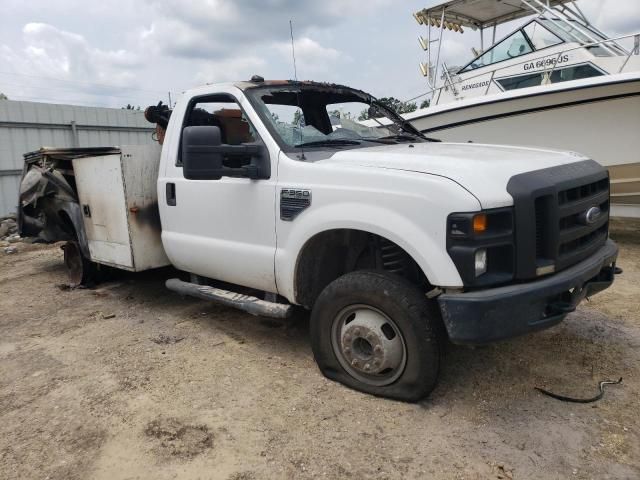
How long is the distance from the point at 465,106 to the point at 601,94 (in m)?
1.77

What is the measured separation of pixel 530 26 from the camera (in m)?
7.81

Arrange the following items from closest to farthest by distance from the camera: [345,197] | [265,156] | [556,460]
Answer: [556,460]
[345,197]
[265,156]

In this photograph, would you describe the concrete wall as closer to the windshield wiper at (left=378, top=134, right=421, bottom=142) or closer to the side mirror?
the side mirror

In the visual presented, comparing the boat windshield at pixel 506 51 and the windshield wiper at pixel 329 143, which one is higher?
the boat windshield at pixel 506 51

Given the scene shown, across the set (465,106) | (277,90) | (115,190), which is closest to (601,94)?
(465,106)

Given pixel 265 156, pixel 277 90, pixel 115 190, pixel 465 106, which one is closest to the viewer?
pixel 265 156

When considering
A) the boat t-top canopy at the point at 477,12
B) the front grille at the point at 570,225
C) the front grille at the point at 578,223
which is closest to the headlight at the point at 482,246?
the front grille at the point at 570,225

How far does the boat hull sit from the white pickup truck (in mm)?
3137

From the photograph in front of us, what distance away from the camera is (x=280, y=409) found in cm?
304

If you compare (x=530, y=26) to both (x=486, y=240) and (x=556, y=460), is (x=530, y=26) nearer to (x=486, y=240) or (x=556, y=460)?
(x=486, y=240)

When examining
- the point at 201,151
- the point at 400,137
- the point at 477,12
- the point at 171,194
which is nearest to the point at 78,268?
the point at 171,194

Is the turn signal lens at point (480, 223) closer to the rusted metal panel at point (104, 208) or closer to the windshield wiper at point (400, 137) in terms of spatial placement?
the windshield wiper at point (400, 137)

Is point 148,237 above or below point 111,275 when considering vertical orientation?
above

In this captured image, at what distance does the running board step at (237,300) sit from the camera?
3.54 meters
